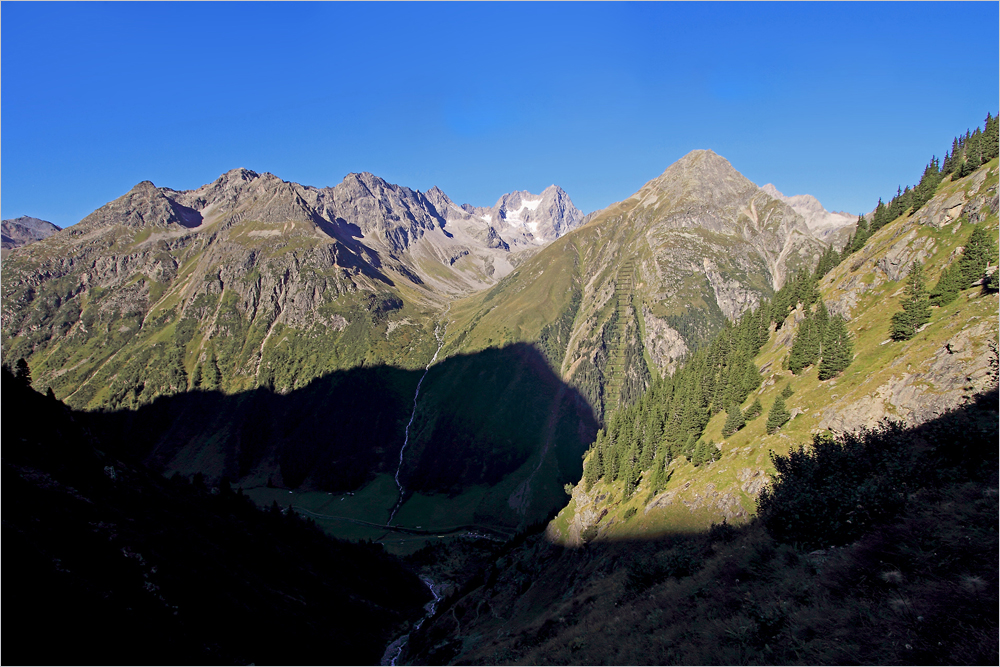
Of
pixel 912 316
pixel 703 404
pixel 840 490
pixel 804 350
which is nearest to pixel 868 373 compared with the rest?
pixel 912 316

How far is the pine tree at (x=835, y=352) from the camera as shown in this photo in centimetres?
5381

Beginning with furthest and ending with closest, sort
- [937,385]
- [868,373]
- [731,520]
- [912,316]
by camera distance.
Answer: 1. [912,316]
2. [868,373]
3. [731,520]
4. [937,385]

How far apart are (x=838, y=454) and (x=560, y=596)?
41.0 m

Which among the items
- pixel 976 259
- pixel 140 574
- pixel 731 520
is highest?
pixel 976 259

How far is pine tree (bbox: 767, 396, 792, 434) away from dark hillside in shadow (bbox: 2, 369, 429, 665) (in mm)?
64857

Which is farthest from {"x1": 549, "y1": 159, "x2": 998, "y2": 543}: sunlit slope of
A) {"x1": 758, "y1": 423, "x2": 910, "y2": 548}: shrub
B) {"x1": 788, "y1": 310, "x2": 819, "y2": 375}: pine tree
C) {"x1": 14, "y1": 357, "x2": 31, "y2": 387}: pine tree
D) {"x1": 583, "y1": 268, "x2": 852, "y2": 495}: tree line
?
{"x1": 14, "y1": 357, "x2": 31, "y2": 387}: pine tree

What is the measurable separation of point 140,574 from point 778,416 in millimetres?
74143

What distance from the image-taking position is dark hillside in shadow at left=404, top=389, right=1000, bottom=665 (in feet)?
52.9

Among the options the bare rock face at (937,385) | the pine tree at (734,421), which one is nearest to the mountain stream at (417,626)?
the pine tree at (734,421)

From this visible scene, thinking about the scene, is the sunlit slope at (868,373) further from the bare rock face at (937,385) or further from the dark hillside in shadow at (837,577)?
the dark hillside in shadow at (837,577)

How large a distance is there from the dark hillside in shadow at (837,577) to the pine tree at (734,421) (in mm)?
18857

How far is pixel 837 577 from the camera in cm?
2103

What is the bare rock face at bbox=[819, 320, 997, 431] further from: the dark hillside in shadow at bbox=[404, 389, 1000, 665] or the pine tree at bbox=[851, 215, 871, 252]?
the pine tree at bbox=[851, 215, 871, 252]

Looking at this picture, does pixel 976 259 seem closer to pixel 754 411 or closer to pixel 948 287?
pixel 948 287
